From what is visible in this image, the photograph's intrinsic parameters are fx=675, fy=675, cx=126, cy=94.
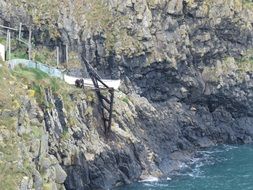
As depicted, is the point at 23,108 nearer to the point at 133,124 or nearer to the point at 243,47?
the point at 133,124

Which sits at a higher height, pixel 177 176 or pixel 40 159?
pixel 40 159

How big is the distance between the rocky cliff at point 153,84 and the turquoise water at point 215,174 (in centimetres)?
260

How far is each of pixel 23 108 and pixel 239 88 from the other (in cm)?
5932

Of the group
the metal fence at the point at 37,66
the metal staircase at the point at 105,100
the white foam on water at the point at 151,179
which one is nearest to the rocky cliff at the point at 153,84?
the white foam on water at the point at 151,179

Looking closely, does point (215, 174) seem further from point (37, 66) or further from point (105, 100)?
point (37, 66)

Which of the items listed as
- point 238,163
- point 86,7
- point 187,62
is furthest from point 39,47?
point 238,163

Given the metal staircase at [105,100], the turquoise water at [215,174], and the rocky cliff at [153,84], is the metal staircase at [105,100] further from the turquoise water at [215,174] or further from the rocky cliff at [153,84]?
the turquoise water at [215,174]

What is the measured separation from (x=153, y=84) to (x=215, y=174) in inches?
918

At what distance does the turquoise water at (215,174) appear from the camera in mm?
82250

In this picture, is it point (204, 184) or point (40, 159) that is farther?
point (204, 184)

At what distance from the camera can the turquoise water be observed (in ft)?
270

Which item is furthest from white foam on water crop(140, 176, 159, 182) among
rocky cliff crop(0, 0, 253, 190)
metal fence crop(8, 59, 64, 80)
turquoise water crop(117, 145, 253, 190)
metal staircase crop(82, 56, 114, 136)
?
metal fence crop(8, 59, 64, 80)

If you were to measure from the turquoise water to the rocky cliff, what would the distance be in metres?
2.60

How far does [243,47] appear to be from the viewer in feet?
384
